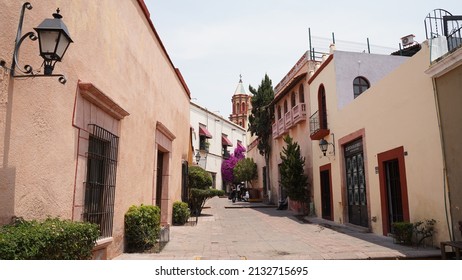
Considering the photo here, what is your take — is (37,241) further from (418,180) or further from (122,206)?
(418,180)

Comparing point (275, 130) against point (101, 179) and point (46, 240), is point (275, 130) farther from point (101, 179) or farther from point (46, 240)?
point (46, 240)

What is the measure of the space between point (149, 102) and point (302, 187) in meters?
8.73

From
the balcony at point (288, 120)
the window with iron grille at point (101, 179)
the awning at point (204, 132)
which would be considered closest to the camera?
the window with iron grille at point (101, 179)

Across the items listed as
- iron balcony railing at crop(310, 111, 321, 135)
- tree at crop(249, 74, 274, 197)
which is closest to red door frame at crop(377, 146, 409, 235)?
iron balcony railing at crop(310, 111, 321, 135)

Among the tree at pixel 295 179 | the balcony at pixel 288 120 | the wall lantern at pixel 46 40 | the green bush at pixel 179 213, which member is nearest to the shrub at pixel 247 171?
the balcony at pixel 288 120

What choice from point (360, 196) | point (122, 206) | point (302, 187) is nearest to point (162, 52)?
point (122, 206)

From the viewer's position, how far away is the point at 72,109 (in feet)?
14.2

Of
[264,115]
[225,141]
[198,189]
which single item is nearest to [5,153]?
[198,189]

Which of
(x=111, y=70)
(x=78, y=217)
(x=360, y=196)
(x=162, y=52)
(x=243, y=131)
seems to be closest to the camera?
(x=78, y=217)

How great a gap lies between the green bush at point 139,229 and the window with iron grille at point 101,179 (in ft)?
2.50

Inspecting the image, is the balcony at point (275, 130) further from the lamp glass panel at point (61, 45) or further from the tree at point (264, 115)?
the lamp glass panel at point (61, 45)

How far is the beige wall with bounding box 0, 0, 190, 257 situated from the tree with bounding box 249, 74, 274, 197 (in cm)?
1330

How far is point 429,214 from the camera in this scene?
6.70 m

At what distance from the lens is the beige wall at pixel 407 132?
654cm
